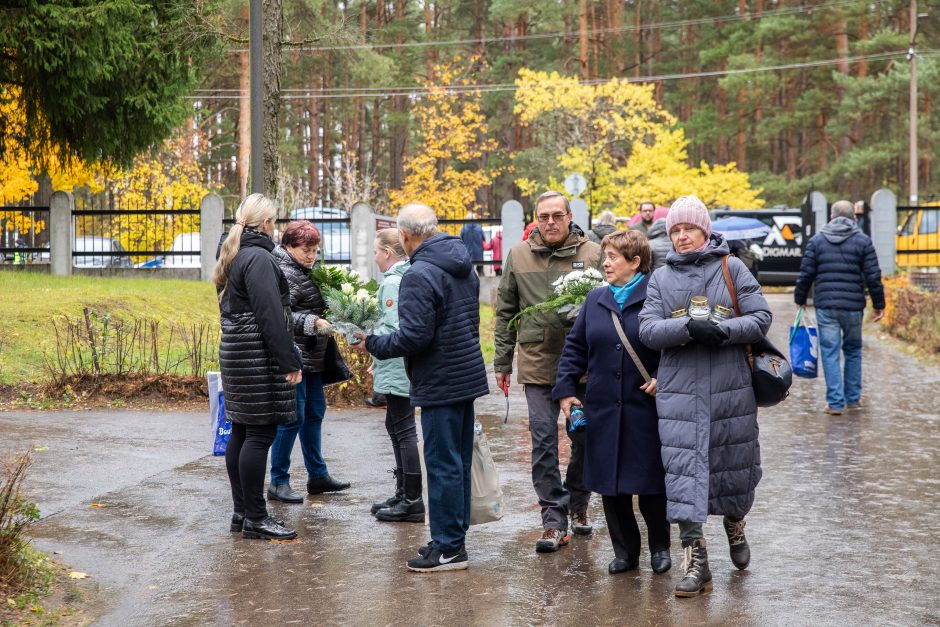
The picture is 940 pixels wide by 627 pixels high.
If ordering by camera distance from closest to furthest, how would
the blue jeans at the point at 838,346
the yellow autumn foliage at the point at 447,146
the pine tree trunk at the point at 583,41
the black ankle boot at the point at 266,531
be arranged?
the black ankle boot at the point at 266,531 < the blue jeans at the point at 838,346 < the pine tree trunk at the point at 583,41 < the yellow autumn foliage at the point at 447,146

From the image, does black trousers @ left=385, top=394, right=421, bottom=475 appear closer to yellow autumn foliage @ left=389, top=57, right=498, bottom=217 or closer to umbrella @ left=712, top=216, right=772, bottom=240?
umbrella @ left=712, top=216, right=772, bottom=240

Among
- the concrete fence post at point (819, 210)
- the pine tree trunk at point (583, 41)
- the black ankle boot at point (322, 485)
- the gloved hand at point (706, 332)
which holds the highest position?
the pine tree trunk at point (583, 41)

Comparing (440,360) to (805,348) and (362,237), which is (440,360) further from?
(362,237)

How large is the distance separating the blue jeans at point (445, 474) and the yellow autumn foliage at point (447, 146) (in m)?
40.9

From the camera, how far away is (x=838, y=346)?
11883mm

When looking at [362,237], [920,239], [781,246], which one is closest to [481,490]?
[362,237]

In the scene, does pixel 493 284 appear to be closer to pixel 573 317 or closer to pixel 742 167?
pixel 573 317

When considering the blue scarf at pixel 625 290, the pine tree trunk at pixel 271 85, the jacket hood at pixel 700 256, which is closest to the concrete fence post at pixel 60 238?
the pine tree trunk at pixel 271 85

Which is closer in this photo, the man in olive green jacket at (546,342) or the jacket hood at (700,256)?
the jacket hood at (700,256)

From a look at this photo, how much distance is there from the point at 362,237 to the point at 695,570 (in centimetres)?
1667

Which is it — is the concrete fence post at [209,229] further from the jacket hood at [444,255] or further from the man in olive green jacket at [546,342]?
the jacket hood at [444,255]

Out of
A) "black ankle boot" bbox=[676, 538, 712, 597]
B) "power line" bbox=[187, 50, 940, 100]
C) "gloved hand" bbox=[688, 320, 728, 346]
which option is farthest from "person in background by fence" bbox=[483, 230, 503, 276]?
"gloved hand" bbox=[688, 320, 728, 346]

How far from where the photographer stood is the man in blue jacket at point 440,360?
594 cm

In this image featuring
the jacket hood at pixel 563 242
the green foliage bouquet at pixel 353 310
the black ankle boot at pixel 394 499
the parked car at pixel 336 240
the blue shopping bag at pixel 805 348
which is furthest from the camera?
the parked car at pixel 336 240
